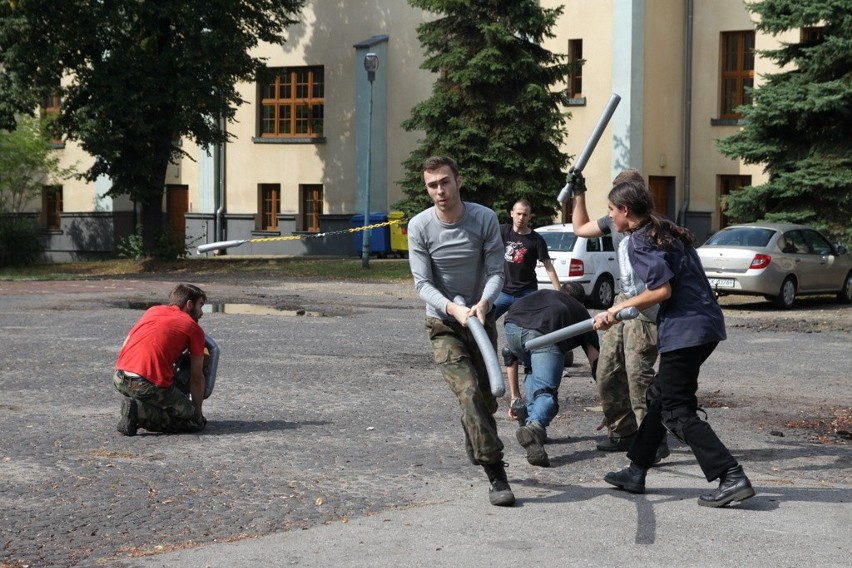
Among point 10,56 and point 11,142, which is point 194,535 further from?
point 11,142

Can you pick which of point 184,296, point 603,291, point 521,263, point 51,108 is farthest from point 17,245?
point 184,296

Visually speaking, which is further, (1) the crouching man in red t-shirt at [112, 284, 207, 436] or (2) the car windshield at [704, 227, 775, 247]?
(2) the car windshield at [704, 227, 775, 247]

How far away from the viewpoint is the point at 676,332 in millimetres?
7266

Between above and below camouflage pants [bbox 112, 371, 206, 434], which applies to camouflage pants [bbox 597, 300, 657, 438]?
above

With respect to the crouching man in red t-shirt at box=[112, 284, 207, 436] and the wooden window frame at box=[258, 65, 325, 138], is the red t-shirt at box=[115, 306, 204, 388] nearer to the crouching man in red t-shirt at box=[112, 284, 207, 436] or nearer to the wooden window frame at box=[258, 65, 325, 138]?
the crouching man in red t-shirt at box=[112, 284, 207, 436]

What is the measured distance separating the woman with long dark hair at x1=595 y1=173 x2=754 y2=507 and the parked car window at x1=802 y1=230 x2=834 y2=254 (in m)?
18.2

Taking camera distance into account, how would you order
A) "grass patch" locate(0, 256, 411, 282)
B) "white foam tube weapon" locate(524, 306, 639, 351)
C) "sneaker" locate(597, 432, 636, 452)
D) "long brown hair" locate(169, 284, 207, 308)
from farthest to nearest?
"grass patch" locate(0, 256, 411, 282), "long brown hair" locate(169, 284, 207, 308), "sneaker" locate(597, 432, 636, 452), "white foam tube weapon" locate(524, 306, 639, 351)

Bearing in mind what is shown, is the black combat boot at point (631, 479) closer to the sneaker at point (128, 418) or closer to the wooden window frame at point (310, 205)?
the sneaker at point (128, 418)

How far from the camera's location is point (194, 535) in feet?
21.4

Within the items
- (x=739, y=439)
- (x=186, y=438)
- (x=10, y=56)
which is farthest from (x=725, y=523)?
(x=10, y=56)

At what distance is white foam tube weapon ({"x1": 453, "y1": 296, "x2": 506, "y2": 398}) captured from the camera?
653 centimetres

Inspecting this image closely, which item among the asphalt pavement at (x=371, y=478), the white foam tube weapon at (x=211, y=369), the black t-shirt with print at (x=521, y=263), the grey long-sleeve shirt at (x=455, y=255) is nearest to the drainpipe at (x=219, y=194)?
the asphalt pavement at (x=371, y=478)

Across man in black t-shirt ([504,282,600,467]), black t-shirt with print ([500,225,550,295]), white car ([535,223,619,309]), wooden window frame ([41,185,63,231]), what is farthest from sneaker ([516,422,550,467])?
wooden window frame ([41,185,63,231])

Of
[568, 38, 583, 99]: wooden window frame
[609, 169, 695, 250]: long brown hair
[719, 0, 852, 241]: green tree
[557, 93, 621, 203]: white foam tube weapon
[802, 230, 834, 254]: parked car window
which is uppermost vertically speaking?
[568, 38, 583, 99]: wooden window frame
